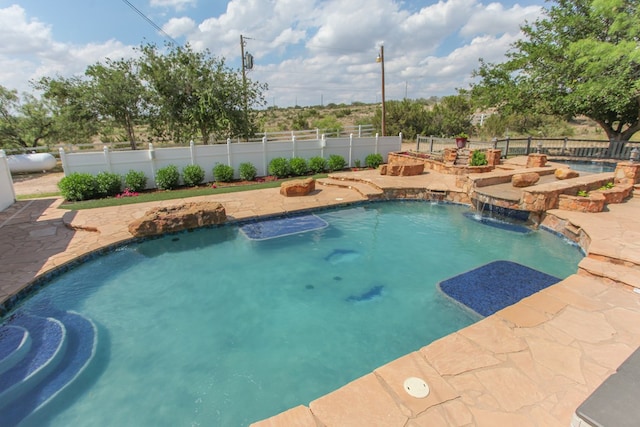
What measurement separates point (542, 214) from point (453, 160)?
5.97 meters

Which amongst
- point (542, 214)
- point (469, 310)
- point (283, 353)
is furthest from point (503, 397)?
point (542, 214)

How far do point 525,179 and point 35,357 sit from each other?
10.8m

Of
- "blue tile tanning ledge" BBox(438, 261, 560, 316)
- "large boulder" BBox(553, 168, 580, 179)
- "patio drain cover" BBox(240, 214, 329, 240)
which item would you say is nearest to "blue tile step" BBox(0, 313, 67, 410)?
"patio drain cover" BBox(240, 214, 329, 240)

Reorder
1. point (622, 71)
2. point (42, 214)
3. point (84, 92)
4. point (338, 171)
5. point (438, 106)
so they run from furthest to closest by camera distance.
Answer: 1. point (438, 106)
2. point (84, 92)
3. point (338, 171)
4. point (622, 71)
5. point (42, 214)

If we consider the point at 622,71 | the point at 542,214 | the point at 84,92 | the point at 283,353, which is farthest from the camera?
the point at 84,92

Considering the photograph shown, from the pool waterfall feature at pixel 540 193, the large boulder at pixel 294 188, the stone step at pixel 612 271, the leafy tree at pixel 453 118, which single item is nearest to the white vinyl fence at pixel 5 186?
the large boulder at pixel 294 188

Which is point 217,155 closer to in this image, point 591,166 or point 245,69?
point 245,69

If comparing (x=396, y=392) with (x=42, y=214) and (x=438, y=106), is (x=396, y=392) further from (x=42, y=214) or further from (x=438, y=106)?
(x=438, y=106)

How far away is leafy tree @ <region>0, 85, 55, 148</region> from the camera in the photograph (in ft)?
57.8

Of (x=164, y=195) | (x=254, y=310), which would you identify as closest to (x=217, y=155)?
(x=164, y=195)

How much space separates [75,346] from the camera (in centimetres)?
415

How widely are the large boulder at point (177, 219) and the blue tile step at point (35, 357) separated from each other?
8.92ft

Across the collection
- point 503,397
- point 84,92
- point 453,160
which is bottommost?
point 503,397

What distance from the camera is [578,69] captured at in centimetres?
1407
